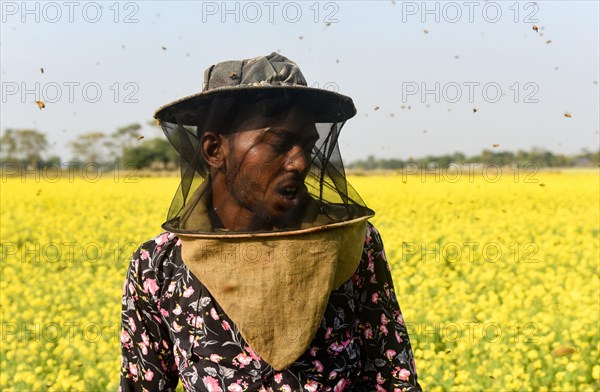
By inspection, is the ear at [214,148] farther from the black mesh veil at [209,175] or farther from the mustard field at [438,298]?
the mustard field at [438,298]

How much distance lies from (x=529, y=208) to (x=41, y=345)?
1249 centimetres

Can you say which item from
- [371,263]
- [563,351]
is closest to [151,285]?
[371,263]

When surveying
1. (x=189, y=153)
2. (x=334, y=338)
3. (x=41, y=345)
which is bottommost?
(x=41, y=345)

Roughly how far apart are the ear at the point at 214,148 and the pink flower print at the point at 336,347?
0.62 metres

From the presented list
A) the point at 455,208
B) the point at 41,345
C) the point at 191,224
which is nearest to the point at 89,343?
the point at 41,345

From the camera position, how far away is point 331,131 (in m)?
1.99

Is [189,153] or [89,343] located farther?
[89,343]

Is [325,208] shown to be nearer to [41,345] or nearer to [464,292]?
[41,345]

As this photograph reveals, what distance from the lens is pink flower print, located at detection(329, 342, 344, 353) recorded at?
6.02ft

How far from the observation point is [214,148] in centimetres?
180

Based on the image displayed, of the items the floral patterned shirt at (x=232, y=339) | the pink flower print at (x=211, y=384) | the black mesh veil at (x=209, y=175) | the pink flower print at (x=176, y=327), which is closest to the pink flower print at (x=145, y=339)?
the floral patterned shirt at (x=232, y=339)

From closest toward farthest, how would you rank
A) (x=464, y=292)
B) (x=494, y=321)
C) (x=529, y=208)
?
(x=494, y=321), (x=464, y=292), (x=529, y=208)

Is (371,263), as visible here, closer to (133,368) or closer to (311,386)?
(311,386)

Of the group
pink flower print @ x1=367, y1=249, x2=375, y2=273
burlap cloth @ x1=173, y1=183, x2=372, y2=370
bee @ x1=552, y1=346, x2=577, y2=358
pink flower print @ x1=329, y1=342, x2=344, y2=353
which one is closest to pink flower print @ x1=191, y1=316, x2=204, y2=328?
burlap cloth @ x1=173, y1=183, x2=372, y2=370
